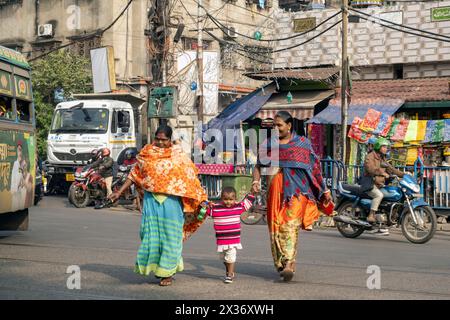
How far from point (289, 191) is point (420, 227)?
217 inches

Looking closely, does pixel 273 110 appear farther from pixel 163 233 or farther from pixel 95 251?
pixel 163 233

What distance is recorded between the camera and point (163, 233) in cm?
769

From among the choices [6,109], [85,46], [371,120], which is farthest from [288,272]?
[85,46]

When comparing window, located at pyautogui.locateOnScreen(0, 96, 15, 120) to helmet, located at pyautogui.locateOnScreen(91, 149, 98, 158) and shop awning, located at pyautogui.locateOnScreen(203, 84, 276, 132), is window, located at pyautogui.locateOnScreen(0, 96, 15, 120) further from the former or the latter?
shop awning, located at pyautogui.locateOnScreen(203, 84, 276, 132)

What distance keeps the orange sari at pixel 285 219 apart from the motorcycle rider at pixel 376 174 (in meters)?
5.14

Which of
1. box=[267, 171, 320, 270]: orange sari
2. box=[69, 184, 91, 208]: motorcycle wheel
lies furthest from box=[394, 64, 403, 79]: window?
box=[267, 171, 320, 270]: orange sari

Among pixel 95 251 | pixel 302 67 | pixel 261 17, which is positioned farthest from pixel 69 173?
pixel 261 17

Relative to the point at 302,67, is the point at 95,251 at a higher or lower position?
lower

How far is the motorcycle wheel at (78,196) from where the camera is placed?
65.9ft

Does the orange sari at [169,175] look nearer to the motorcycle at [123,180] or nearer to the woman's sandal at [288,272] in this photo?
the woman's sandal at [288,272]

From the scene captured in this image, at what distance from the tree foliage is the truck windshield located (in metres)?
7.68
